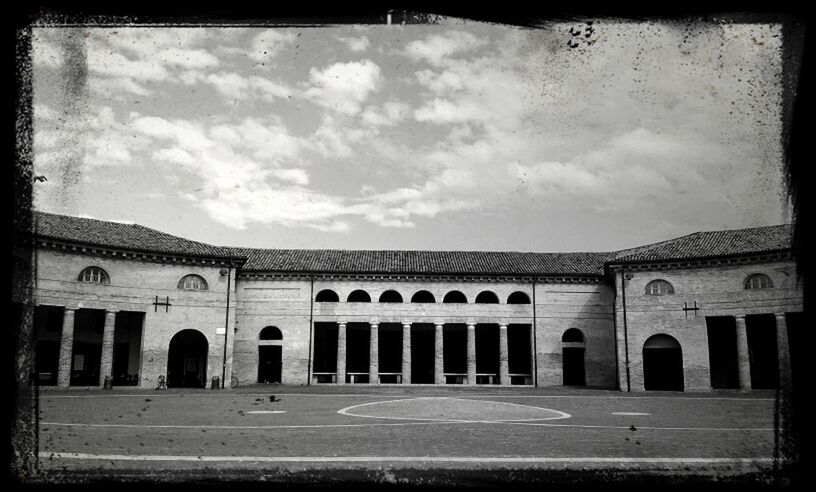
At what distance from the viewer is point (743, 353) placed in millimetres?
32562

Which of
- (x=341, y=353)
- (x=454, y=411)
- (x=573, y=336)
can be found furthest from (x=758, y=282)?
(x=341, y=353)

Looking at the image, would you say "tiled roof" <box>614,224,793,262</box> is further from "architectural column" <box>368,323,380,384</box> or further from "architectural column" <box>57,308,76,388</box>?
"architectural column" <box>57,308,76,388</box>

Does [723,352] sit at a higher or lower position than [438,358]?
higher

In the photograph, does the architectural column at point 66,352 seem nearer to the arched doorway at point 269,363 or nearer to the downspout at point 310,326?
the arched doorway at point 269,363

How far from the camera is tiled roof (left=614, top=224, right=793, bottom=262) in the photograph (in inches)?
1227

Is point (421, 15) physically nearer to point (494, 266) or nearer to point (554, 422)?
point (554, 422)

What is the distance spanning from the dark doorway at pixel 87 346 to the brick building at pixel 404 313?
0.30 feet

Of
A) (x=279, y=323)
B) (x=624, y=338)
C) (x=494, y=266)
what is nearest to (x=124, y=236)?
(x=279, y=323)

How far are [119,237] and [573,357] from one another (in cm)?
3182

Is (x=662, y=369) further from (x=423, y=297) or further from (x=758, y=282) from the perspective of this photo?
(x=423, y=297)

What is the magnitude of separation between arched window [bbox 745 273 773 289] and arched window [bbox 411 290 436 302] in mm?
19743

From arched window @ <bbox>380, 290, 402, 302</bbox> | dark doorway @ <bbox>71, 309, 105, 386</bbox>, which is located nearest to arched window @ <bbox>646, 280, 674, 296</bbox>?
arched window @ <bbox>380, 290, 402, 302</bbox>

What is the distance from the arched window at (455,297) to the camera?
131ft

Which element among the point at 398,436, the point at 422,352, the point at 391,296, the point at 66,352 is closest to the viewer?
the point at 398,436
